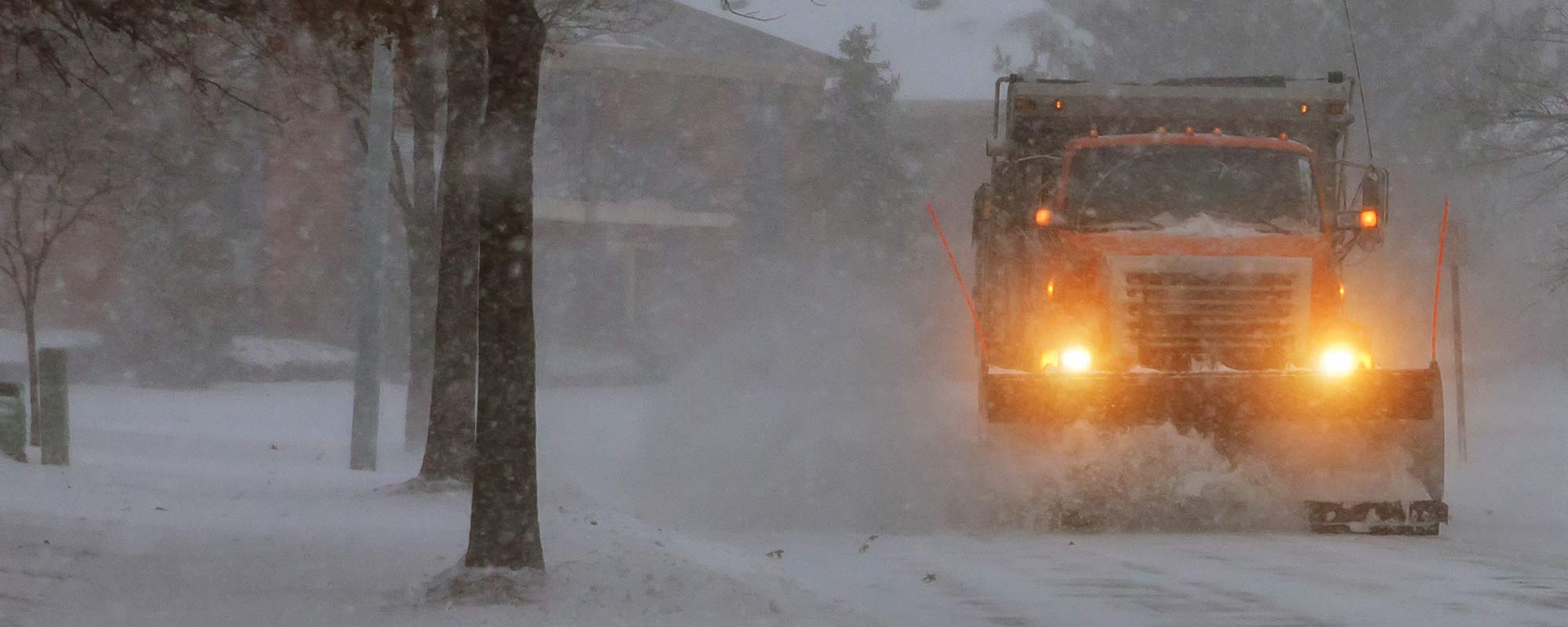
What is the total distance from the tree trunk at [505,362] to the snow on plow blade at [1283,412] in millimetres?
4732

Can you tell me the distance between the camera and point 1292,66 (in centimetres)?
5150

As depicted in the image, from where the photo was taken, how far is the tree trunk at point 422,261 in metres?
19.8

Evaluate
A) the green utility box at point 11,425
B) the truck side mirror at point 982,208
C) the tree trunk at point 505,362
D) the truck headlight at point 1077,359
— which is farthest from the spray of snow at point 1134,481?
the green utility box at point 11,425

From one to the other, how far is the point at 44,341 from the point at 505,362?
2922 centimetres

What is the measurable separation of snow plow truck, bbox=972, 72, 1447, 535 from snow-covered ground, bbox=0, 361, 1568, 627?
2.57 ft

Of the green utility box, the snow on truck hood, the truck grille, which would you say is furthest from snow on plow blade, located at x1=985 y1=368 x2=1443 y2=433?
the green utility box

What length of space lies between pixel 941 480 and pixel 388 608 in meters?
6.20

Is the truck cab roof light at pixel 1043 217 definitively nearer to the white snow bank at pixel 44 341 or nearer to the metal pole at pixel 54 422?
the metal pole at pixel 54 422

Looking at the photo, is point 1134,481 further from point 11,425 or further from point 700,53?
point 700,53

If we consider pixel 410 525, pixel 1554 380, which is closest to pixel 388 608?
pixel 410 525

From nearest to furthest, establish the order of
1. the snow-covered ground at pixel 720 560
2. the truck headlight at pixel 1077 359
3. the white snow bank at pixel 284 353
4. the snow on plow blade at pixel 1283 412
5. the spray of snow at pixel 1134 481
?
the snow-covered ground at pixel 720 560
the snow on plow blade at pixel 1283 412
the spray of snow at pixel 1134 481
the truck headlight at pixel 1077 359
the white snow bank at pixel 284 353

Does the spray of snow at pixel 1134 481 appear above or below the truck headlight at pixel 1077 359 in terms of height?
below

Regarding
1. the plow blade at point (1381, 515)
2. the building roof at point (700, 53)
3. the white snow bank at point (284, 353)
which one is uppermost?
the building roof at point (700, 53)

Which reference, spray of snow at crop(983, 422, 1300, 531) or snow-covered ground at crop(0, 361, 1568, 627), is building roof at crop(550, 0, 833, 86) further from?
spray of snow at crop(983, 422, 1300, 531)
